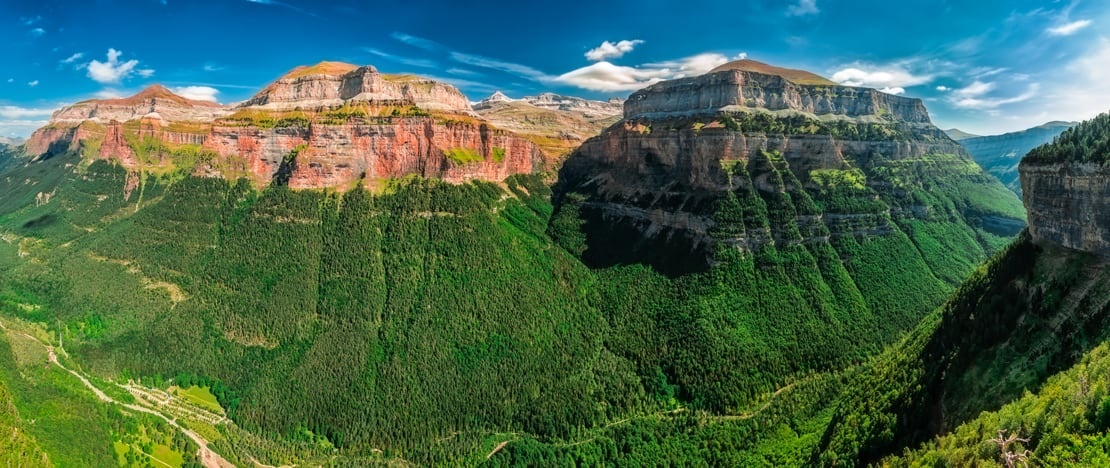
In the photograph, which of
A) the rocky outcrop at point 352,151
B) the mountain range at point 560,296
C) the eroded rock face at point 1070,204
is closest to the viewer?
the eroded rock face at point 1070,204

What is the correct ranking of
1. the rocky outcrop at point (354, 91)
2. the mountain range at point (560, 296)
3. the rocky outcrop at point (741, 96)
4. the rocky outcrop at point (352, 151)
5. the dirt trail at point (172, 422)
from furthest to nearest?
the rocky outcrop at point (354, 91) → the rocky outcrop at point (741, 96) → the rocky outcrop at point (352, 151) → the dirt trail at point (172, 422) → the mountain range at point (560, 296)

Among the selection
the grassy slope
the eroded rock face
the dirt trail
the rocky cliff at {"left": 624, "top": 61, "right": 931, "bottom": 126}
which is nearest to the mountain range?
the eroded rock face

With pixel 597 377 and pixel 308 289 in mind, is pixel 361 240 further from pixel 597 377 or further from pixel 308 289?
pixel 597 377

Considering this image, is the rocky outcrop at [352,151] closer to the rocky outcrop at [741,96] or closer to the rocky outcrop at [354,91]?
the rocky outcrop at [354,91]

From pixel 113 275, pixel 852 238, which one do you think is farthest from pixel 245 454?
pixel 852 238

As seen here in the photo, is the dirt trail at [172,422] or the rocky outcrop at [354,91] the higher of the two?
the rocky outcrop at [354,91]

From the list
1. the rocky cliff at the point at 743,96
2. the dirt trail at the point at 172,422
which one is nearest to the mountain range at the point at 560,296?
the dirt trail at the point at 172,422
